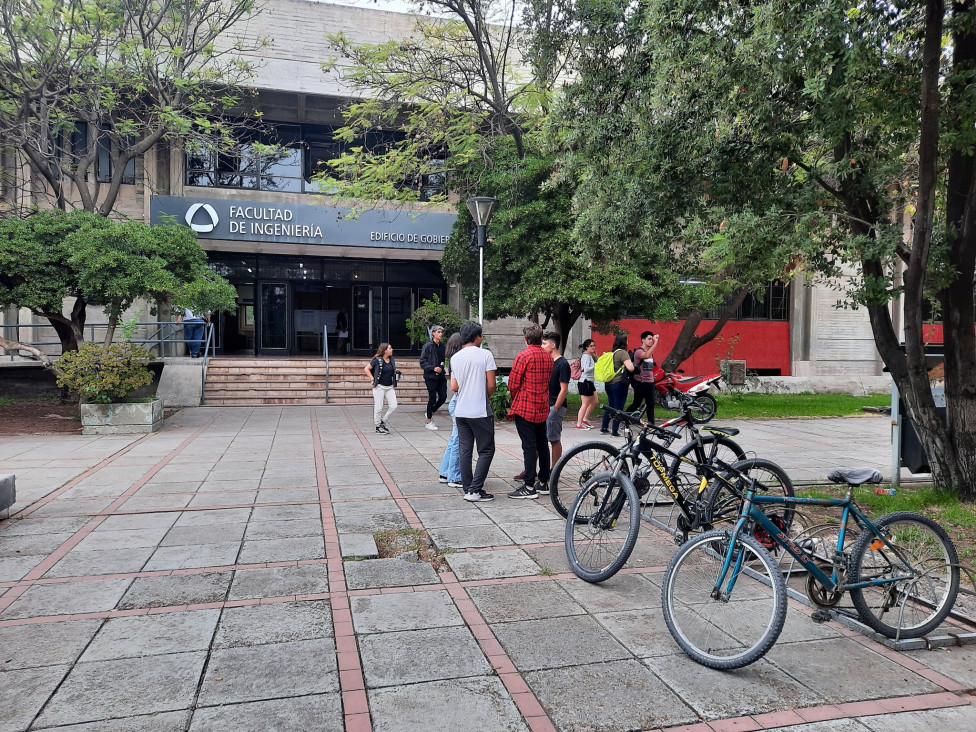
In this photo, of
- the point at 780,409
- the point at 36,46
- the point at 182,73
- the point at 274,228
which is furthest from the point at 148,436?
the point at 780,409

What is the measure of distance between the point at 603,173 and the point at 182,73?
42.9ft

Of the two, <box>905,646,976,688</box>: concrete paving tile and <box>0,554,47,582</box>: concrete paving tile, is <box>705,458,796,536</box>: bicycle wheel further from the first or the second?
<box>0,554,47,582</box>: concrete paving tile

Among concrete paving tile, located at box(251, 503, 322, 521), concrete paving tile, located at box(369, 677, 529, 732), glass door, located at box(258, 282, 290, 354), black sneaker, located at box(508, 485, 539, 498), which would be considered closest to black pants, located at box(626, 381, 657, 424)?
black sneaker, located at box(508, 485, 539, 498)

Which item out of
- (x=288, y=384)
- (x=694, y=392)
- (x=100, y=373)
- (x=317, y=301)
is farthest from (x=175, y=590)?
(x=317, y=301)

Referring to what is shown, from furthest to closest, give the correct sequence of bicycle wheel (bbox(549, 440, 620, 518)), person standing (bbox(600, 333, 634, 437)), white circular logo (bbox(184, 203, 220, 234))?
white circular logo (bbox(184, 203, 220, 234)) < person standing (bbox(600, 333, 634, 437)) < bicycle wheel (bbox(549, 440, 620, 518))

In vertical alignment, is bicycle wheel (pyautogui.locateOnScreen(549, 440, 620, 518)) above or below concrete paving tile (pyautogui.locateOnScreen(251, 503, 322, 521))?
above

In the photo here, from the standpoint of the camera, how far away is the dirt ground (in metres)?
13.1

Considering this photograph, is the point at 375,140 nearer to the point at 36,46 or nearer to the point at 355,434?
the point at 36,46

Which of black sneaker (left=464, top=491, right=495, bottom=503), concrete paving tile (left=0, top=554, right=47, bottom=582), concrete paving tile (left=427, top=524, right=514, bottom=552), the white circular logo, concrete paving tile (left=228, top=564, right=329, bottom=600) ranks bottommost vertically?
concrete paving tile (left=0, top=554, right=47, bottom=582)

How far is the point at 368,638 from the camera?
4047 mm

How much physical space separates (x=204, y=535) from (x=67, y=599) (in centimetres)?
154

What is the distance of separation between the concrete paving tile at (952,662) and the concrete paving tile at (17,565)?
577 centimetres

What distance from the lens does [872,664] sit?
379cm

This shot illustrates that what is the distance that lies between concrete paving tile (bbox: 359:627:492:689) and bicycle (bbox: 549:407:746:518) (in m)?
1.94
